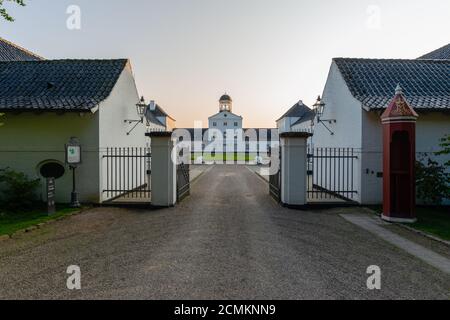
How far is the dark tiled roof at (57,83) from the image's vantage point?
37.4 feet

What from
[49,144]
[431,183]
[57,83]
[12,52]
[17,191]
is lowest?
[17,191]

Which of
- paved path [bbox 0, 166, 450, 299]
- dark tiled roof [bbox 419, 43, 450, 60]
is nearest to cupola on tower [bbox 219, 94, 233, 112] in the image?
dark tiled roof [bbox 419, 43, 450, 60]

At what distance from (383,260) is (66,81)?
13098 mm

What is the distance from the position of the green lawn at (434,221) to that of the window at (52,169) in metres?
11.6

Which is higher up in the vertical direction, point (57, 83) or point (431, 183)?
point (57, 83)

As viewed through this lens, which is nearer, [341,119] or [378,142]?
[378,142]

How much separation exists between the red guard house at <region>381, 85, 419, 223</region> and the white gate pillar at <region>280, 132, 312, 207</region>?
8.62 feet

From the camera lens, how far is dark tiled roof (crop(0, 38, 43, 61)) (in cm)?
1941

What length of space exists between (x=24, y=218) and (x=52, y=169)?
3100 mm

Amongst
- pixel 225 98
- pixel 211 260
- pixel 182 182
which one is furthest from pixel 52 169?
pixel 225 98

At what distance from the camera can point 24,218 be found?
373 inches

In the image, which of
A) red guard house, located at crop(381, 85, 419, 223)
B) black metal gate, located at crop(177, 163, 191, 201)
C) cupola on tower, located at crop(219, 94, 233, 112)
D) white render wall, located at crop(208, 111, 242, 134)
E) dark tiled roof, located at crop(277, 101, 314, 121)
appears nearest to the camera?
red guard house, located at crop(381, 85, 419, 223)

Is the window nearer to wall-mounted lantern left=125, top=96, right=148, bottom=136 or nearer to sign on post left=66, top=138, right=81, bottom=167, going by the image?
sign on post left=66, top=138, right=81, bottom=167

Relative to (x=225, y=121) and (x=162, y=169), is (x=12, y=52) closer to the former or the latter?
(x=162, y=169)
